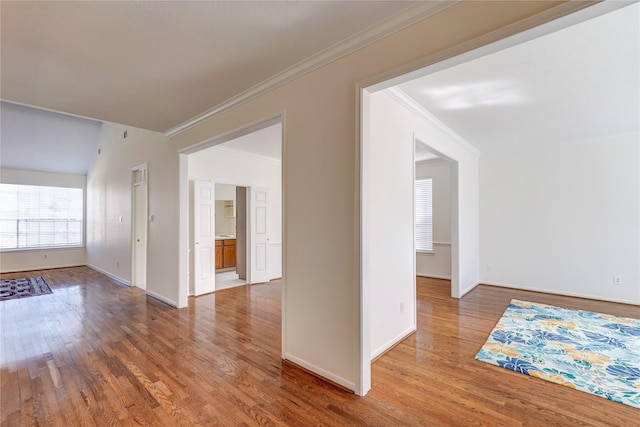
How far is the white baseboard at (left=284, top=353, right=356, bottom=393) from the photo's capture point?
2.22 m

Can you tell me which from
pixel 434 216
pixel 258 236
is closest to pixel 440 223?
pixel 434 216

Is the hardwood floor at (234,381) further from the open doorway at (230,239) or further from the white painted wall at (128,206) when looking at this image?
the open doorway at (230,239)

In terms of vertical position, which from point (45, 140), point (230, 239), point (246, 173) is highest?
point (45, 140)

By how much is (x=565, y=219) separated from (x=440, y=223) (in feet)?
7.00

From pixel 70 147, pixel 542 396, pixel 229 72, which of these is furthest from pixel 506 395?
pixel 70 147

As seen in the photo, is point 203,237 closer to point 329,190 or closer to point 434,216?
point 329,190

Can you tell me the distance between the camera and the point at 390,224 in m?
3.04

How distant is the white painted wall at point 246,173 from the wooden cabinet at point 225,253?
1.92 metres

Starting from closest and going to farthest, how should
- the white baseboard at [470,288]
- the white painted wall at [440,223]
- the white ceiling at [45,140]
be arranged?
the white baseboard at [470,288], the white ceiling at [45,140], the white painted wall at [440,223]

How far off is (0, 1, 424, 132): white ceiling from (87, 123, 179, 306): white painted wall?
65.9 inches

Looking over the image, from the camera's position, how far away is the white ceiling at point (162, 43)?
72.6 inches

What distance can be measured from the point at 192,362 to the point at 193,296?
8.73ft

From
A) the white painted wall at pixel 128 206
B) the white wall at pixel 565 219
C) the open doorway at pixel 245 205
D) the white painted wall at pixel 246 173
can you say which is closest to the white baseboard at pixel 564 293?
the white wall at pixel 565 219

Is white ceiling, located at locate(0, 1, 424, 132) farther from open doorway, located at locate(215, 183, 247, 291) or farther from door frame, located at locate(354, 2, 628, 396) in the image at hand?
open doorway, located at locate(215, 183, 247, 291)
